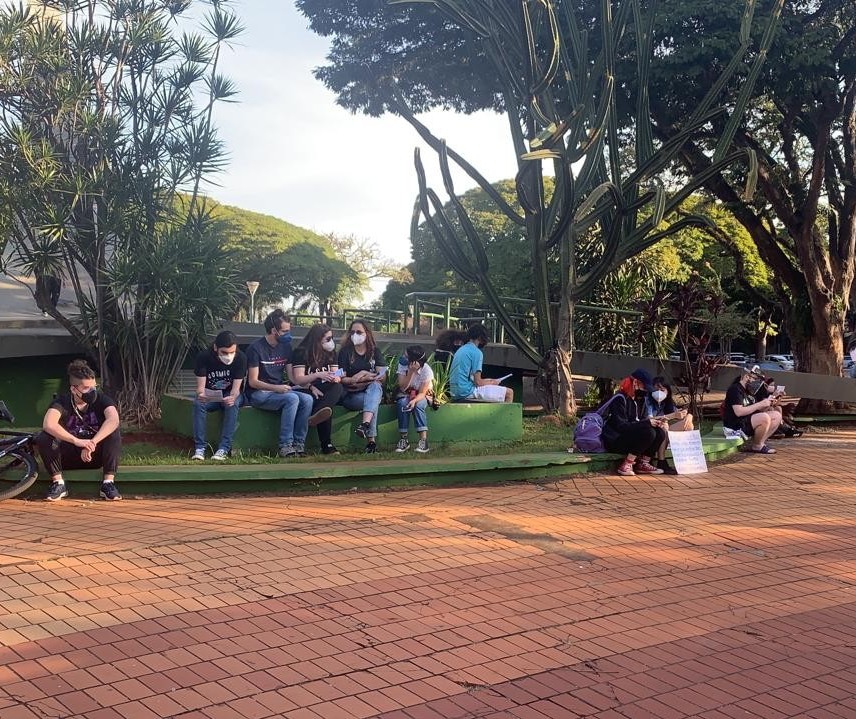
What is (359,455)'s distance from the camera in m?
9.09

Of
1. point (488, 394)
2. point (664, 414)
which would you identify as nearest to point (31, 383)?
point (488, 394)

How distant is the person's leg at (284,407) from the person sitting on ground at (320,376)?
0.90ft

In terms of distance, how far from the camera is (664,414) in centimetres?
975

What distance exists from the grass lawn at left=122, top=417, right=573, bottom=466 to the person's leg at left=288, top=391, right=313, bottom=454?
0.58 feet

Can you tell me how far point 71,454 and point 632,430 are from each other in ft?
17.4

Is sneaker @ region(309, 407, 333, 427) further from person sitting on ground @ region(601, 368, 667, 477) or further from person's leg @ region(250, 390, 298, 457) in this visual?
person sitting on ground @ region(601, 368, 667, 477)

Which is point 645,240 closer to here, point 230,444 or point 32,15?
point 230,444

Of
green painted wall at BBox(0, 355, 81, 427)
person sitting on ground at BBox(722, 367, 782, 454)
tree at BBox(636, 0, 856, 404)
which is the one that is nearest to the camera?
person sitting on ground at BBox(722, 367, 782, 454)

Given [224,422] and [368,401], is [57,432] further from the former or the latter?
[368,401]

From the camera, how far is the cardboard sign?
972 centimetres

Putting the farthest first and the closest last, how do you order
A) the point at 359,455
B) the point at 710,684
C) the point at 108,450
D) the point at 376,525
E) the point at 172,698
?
the point at 359,455 → the point at 108,450 → the point at 376,525 → the point at 710,684 → the point at 172,698

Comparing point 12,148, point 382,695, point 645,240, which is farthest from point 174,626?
point 645,240

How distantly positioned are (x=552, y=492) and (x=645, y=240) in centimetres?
557

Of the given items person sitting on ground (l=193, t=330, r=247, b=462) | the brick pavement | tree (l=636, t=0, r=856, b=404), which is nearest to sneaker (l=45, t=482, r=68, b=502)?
the brick pavement
